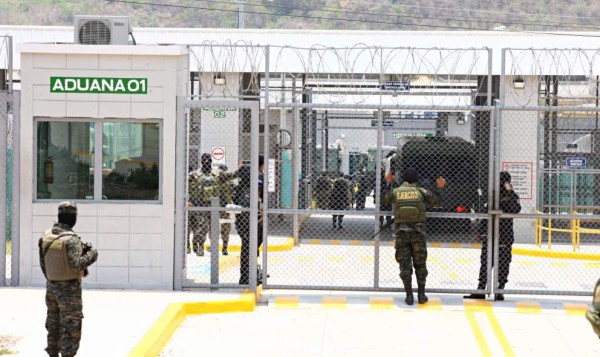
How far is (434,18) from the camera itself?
107m

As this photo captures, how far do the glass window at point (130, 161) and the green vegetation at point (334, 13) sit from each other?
91.3 m

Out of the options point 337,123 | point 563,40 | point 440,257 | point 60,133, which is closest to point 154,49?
point 60,133

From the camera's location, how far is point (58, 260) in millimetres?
8422

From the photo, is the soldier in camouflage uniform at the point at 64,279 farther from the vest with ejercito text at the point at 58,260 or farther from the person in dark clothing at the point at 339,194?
the person in dark clothing at the point at 339,194

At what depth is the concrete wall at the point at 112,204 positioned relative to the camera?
13000mm

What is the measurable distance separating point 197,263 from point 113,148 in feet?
→ 11.0

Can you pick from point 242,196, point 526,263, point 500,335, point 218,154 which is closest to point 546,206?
point 526,263

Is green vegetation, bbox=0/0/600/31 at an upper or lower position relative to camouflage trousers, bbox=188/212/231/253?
upper

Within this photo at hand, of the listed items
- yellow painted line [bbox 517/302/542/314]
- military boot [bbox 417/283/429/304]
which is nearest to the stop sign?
military boot [bbox 417/283/429/304]

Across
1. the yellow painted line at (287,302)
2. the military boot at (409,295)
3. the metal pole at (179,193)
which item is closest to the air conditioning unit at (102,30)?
the metal pole at (179,193)

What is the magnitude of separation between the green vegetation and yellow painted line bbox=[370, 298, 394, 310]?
91.8 meters

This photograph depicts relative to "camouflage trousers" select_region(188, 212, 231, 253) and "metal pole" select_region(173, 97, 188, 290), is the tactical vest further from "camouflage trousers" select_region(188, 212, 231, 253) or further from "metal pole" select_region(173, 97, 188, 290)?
"metal pole" select_region(173, 97, 188, 290)

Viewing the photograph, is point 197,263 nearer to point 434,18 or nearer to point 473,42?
point 473,42

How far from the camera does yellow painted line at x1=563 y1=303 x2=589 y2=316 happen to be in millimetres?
12656
